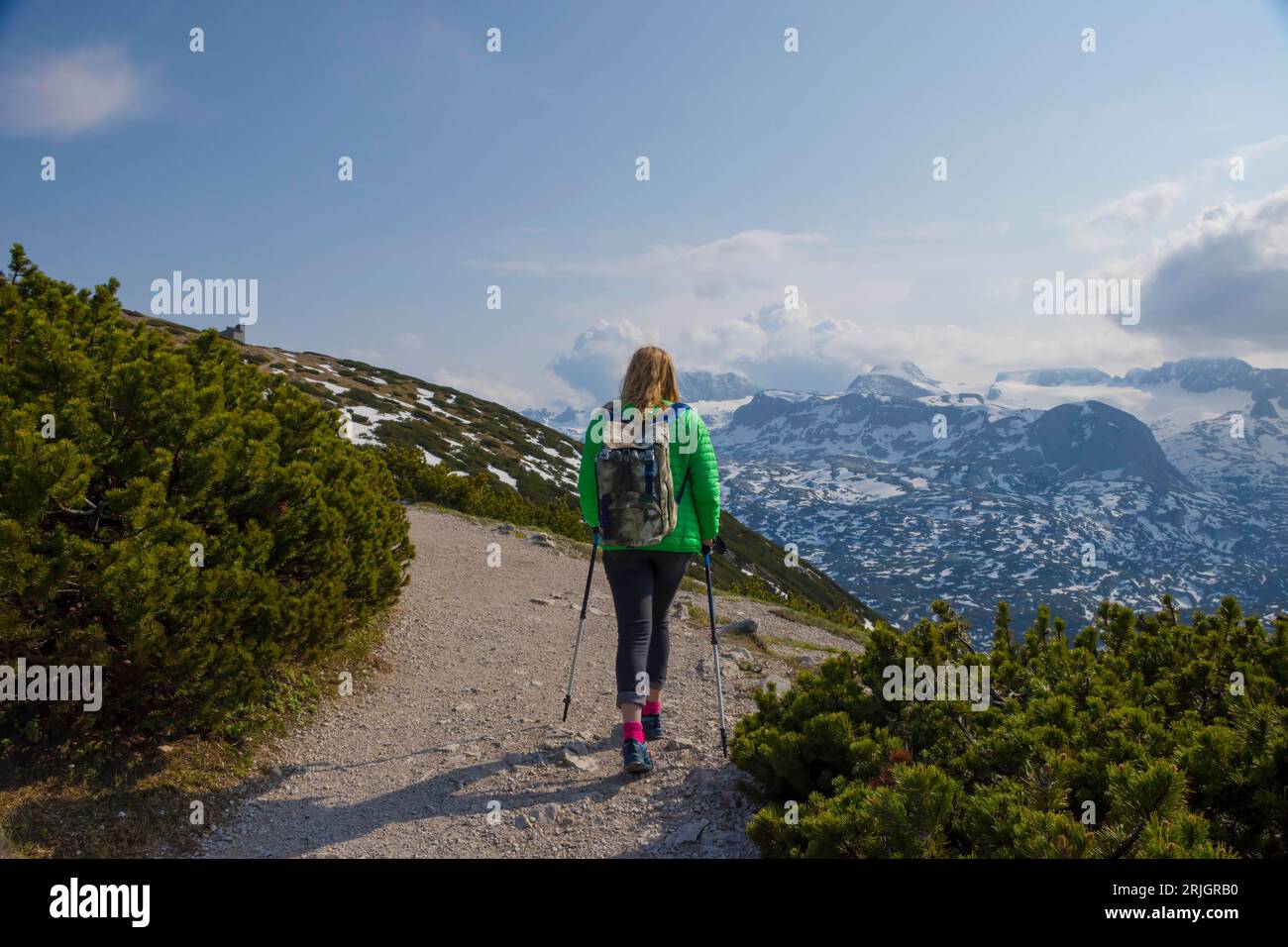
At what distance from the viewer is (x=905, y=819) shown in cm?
355

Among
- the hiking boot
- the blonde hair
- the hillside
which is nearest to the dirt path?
the hiking boot

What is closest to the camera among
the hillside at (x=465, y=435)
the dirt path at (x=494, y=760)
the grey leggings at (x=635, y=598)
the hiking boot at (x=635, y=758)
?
the dirt path at (x=494, y=760)

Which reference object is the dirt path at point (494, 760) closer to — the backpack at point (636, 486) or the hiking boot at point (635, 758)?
the hiking boot at point (635, 758)

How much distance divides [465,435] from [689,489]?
60236mm

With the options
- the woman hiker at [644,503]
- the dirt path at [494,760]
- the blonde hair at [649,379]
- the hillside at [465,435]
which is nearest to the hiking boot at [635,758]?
the woman hiker at [644,503]

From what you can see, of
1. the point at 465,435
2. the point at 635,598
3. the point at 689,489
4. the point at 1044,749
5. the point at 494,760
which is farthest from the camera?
the point at 465,435

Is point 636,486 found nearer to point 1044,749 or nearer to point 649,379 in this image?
point 649,379

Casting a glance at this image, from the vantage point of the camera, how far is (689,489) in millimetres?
6195

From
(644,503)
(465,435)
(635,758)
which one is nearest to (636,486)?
(644,503)

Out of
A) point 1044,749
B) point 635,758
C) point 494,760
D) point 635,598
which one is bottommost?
point 494,760

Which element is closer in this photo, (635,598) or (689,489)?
(635,598)

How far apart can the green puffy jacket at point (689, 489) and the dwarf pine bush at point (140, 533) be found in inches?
127

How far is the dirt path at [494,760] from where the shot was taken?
18.0 feet

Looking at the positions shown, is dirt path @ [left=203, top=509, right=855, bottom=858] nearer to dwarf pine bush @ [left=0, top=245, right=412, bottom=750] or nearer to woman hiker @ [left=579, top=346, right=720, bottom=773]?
woman hiker @ [left=579, top=346, right=720, bottom=773]
